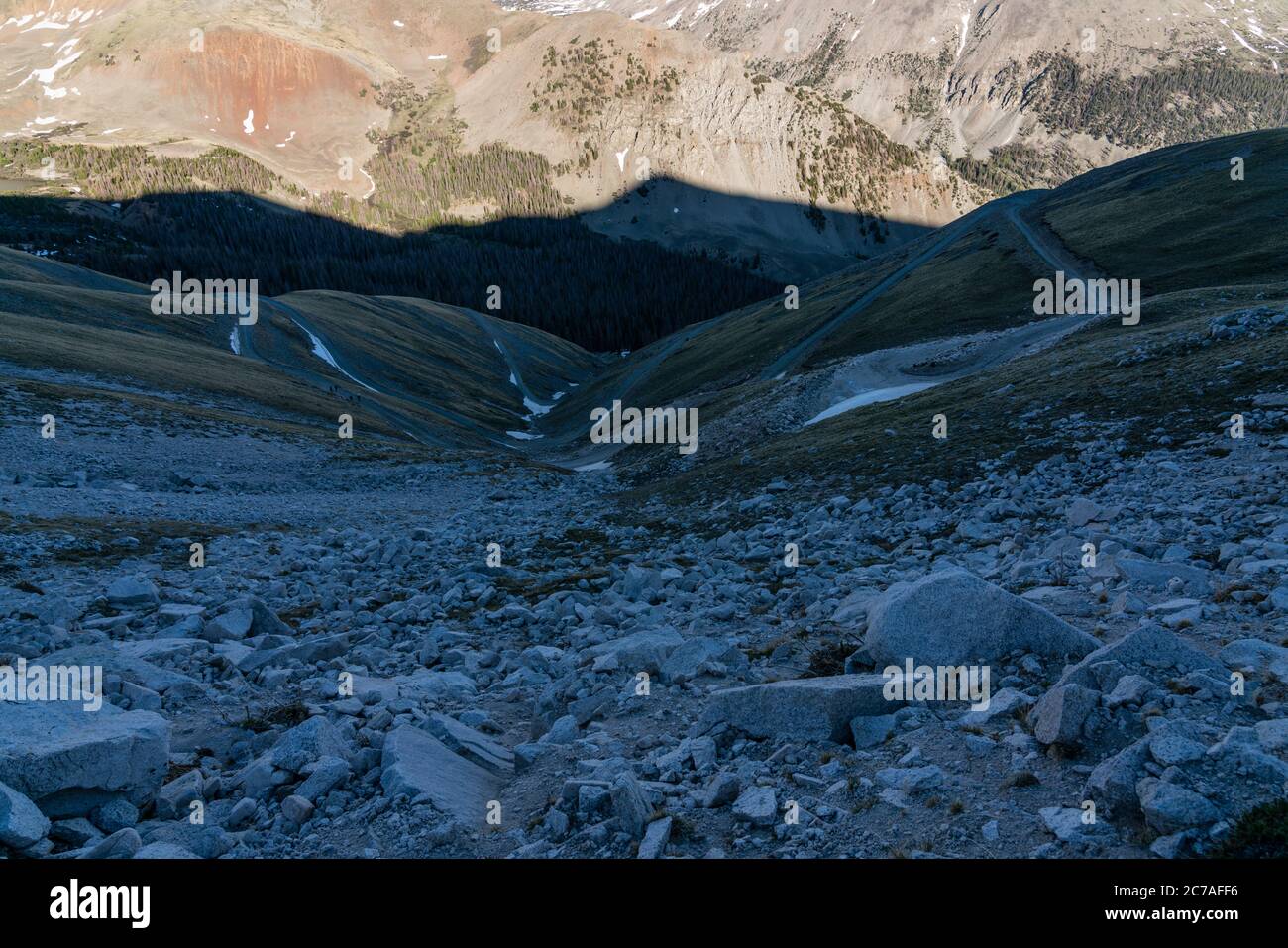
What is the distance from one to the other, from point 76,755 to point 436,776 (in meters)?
3.85

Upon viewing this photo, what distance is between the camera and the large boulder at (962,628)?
34.5ft

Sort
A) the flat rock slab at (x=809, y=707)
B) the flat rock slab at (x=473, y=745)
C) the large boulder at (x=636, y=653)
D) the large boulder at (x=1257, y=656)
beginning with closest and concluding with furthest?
the large boulder at (x=1257, y=656) → the flat rock slab at (x=809, y=707) → the flat rock slab at (x=473, y=745) → the large boulder at (x=636, y=653)

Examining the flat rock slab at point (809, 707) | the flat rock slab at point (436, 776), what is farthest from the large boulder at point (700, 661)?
the flat rock slab at point (436, 776)

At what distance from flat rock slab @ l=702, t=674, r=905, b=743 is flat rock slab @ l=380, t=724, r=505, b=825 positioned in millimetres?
3271

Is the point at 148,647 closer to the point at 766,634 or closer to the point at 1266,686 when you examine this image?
the point at 766,634

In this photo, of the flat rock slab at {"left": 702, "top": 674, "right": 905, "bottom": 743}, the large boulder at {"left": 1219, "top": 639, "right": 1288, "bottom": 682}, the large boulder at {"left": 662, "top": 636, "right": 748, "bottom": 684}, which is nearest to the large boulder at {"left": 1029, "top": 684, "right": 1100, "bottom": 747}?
the flat rock slab at {"left": 702, "top": 674, "right": 905, "bottom": 743}

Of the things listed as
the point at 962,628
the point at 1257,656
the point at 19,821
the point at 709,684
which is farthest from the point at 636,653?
the point at 1257,656

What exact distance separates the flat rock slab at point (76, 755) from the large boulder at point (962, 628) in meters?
9.46

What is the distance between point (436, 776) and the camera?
9.55 meters

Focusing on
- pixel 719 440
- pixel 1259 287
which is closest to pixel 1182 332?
pixel 1259 287

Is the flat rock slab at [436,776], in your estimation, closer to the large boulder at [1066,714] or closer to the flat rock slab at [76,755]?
the flat rock slab at [76,755]

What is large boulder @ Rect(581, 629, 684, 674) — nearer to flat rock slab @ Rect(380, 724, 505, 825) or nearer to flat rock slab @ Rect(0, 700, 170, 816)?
flat rock slab @ Rect(380, 724, 505, 825)
